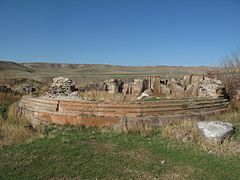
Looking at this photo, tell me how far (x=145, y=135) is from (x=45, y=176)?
11.8 feet

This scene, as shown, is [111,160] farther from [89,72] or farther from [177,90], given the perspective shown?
[89,72]

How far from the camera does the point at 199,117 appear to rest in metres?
10.1

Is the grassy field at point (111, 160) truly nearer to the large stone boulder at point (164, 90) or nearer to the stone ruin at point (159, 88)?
the stone ruin at point (159, 88)

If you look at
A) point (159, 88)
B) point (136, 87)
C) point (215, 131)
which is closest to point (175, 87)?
point (159, 88)

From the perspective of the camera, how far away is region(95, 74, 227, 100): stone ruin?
12279 millimetres

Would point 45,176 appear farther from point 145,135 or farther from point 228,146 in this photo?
A: point 228,146

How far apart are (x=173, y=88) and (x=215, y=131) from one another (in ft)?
19.6

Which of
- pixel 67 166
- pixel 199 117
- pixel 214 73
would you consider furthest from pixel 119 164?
pixel 214 73

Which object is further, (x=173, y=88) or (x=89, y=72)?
(x=89, y=72)

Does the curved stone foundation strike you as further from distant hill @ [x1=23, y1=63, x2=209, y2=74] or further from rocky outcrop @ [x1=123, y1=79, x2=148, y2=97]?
distant hill @ [x1=23, y1=63, x2=209, y2=74]

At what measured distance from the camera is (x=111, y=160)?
6539mm

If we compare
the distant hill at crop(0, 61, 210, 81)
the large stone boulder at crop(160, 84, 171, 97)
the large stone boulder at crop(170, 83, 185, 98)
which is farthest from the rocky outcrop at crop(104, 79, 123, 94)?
the distant hill at crop(0, 61, 210, 81)

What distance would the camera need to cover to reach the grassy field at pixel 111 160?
5.85 m

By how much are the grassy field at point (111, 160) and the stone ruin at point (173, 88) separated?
466 cm
